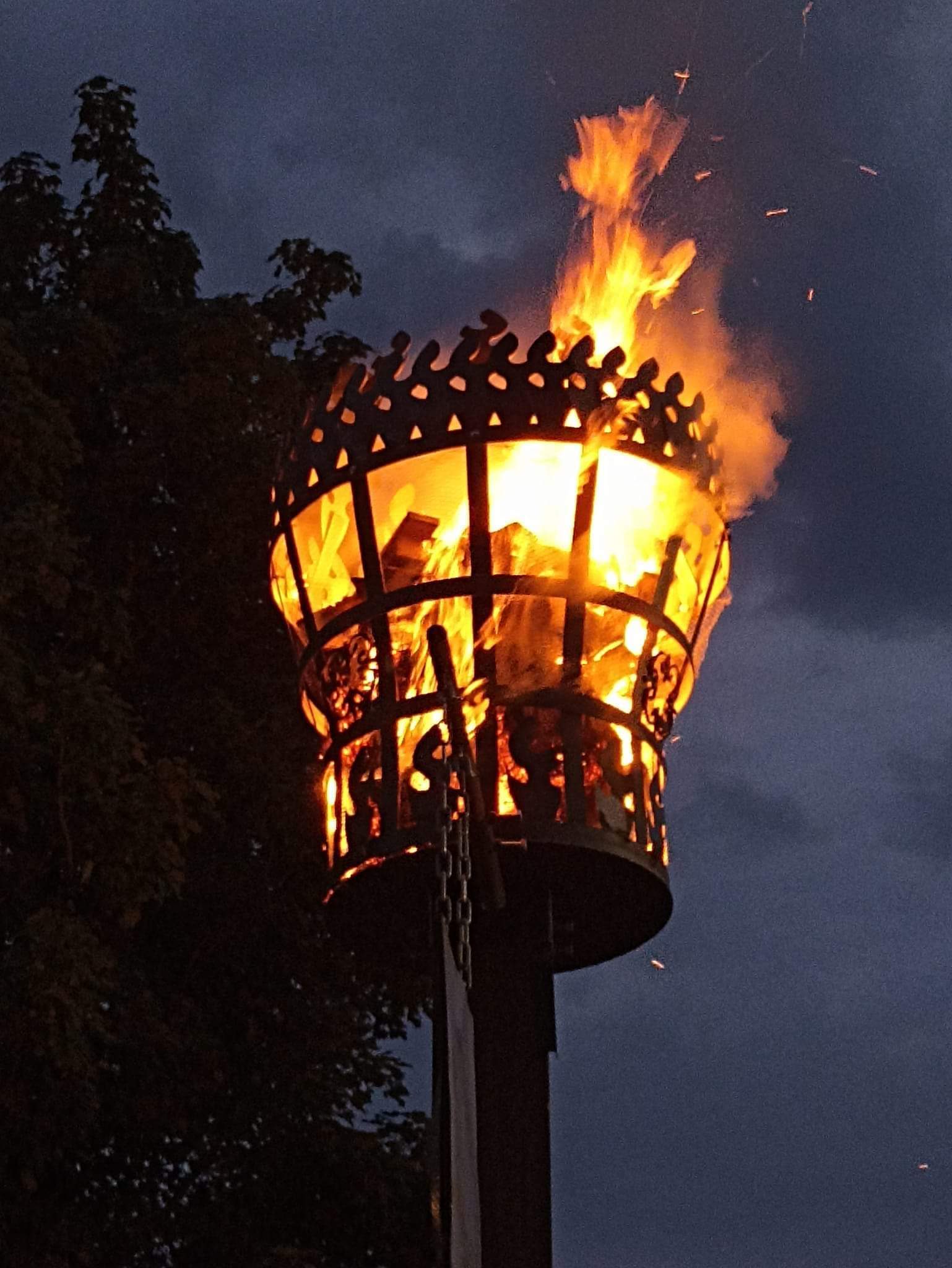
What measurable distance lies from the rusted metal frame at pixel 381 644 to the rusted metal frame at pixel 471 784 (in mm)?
416

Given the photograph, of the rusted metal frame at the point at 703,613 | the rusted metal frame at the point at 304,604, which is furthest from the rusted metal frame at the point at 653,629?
the rusted metal frame at the point at 304,604

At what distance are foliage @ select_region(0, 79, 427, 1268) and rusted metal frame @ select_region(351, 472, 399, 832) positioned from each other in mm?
4123

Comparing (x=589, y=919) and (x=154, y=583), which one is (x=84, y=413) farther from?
(x=589, y=919)

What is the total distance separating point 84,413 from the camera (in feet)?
40.4

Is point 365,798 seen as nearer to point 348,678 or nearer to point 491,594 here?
point 348,678

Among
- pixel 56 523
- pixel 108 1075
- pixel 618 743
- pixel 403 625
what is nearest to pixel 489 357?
pixel 403 625

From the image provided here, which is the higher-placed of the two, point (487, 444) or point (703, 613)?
point (487, 444)

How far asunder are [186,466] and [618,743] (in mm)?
7006

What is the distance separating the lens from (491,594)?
5.29 metres

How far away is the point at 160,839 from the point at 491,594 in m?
4.65

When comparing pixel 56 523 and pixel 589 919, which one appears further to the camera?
pixel 56 523

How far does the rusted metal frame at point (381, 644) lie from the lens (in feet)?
17.0

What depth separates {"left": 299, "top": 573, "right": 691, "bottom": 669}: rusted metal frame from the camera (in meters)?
5.28

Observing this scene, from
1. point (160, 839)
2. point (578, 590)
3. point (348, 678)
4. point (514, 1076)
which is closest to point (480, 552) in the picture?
point (578, 590)
